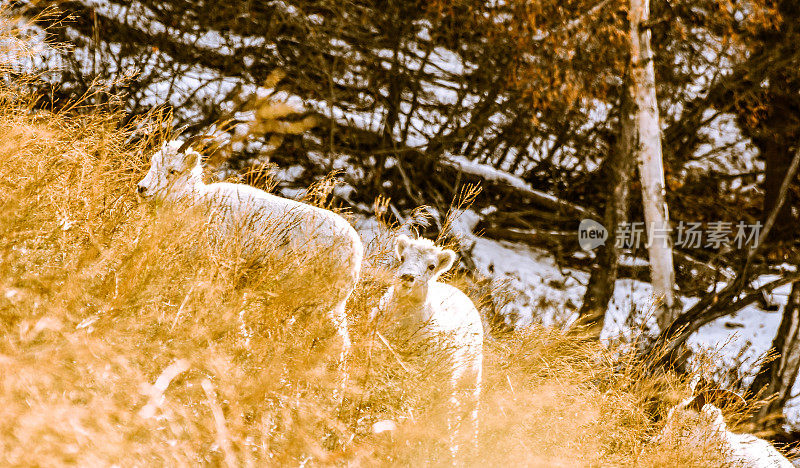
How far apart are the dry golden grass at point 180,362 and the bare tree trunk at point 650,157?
14.3ft

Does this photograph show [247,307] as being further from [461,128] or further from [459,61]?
[459,61]

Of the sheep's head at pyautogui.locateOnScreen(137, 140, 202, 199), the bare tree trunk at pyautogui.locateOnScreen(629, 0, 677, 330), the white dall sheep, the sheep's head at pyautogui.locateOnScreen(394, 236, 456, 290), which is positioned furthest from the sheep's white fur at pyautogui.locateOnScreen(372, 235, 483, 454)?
the bare tree trunk at pyautogui.locateOnScreen(629, 0, 677, 330)

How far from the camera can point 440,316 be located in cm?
398

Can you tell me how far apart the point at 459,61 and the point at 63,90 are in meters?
5.68

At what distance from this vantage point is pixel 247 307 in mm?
3414

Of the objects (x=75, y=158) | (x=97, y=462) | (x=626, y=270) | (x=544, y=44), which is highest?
(x=544, y=44)

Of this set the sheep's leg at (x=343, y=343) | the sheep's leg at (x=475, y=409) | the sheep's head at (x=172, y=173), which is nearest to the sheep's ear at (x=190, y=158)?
the sheep's head at (x=172, y=173)

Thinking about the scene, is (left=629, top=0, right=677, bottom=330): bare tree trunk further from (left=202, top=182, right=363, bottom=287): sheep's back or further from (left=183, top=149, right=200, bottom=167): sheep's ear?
(left=183, top=149, right=200, bottom=167): sheep's ear

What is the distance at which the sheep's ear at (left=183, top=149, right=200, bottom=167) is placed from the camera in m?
3.89

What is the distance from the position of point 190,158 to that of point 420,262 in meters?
1.37

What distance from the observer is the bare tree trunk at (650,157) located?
8.09 meters

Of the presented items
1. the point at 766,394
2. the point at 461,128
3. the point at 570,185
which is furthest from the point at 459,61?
the point at 766,394

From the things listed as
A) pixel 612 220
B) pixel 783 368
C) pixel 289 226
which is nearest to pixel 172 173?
pixel 289 226

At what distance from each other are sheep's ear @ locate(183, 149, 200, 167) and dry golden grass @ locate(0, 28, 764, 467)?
0.36 meters
